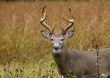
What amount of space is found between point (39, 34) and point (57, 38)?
3.18 m

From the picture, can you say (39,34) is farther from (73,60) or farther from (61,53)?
(61,53)

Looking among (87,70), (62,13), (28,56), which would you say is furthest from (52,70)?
(62,13)

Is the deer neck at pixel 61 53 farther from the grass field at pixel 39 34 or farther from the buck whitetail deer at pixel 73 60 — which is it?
the grass field at pixel 39 34

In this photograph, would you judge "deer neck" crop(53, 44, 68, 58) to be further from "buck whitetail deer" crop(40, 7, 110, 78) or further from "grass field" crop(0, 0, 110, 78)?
"grass field" crop(0, 0, 110, 78)

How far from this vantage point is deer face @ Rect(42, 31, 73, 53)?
8493 millimetres

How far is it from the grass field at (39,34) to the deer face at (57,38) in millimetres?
503

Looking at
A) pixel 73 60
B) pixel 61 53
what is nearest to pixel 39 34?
pixel 73 60

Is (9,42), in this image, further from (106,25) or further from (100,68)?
(100,68)

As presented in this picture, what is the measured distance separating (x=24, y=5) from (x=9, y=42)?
4.34 metres

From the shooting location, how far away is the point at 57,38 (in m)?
8.74

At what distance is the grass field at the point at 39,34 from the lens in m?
10.4

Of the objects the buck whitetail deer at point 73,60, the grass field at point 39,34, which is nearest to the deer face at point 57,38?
the buck whitetail deer at point 73,60

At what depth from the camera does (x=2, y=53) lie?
433 inches

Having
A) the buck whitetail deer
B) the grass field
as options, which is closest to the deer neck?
the buck whitetail deer
